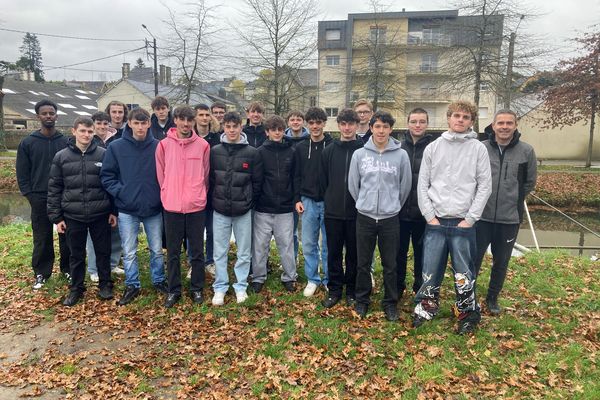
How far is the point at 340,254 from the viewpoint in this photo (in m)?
5.32

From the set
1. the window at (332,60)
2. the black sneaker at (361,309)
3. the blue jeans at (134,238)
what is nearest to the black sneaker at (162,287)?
the blue jeans at (134,238)

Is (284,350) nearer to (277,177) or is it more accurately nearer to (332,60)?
(277,177)

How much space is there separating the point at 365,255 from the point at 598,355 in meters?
2.63

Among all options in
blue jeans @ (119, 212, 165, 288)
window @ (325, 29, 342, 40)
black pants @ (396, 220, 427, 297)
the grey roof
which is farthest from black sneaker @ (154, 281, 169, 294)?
the grey roof

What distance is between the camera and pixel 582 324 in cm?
507

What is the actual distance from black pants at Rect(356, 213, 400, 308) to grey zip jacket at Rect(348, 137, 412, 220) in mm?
106

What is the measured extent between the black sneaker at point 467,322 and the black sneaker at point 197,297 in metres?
3.22

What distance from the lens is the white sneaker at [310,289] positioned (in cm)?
567

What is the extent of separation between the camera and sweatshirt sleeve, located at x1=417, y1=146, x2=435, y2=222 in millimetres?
4471

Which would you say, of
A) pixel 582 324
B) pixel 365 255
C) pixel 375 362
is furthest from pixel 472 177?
pixel 582 324

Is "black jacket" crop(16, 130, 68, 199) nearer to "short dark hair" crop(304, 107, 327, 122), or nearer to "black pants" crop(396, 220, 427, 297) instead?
"short dark hair" crop(304, 107, 327, 122)

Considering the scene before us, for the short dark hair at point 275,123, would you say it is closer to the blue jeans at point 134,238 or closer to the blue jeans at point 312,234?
the blue jeans at point 312,234

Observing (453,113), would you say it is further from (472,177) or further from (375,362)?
(375,362)

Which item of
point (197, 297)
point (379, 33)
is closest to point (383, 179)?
point (197, 297)
